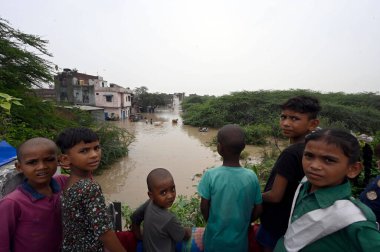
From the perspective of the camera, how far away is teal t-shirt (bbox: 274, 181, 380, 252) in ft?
3.24

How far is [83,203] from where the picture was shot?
1.33 meters

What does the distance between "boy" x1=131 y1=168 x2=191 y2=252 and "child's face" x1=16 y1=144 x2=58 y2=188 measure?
654mm

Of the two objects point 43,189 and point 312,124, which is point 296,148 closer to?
point 312,124

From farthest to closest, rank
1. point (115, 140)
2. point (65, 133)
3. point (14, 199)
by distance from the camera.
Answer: point (115, 140)
point (65, 133)
point (14, 199)

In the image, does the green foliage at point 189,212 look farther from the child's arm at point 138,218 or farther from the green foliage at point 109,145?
the green foliage at point 109,145

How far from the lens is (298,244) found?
1220 mm

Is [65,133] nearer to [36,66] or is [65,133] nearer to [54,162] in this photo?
[54,162]

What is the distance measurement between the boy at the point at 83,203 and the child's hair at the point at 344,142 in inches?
50.2

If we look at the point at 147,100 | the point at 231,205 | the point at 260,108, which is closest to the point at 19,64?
the point at 231,205

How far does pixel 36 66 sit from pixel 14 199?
24.6 feet

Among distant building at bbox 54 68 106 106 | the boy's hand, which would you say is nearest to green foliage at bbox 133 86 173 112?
distant building at bbox 54 68 106 106

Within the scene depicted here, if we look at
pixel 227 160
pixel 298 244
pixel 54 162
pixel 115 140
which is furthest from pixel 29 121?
pixel 298 244

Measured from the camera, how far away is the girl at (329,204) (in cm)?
106

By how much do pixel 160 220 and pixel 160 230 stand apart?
0.21ft
